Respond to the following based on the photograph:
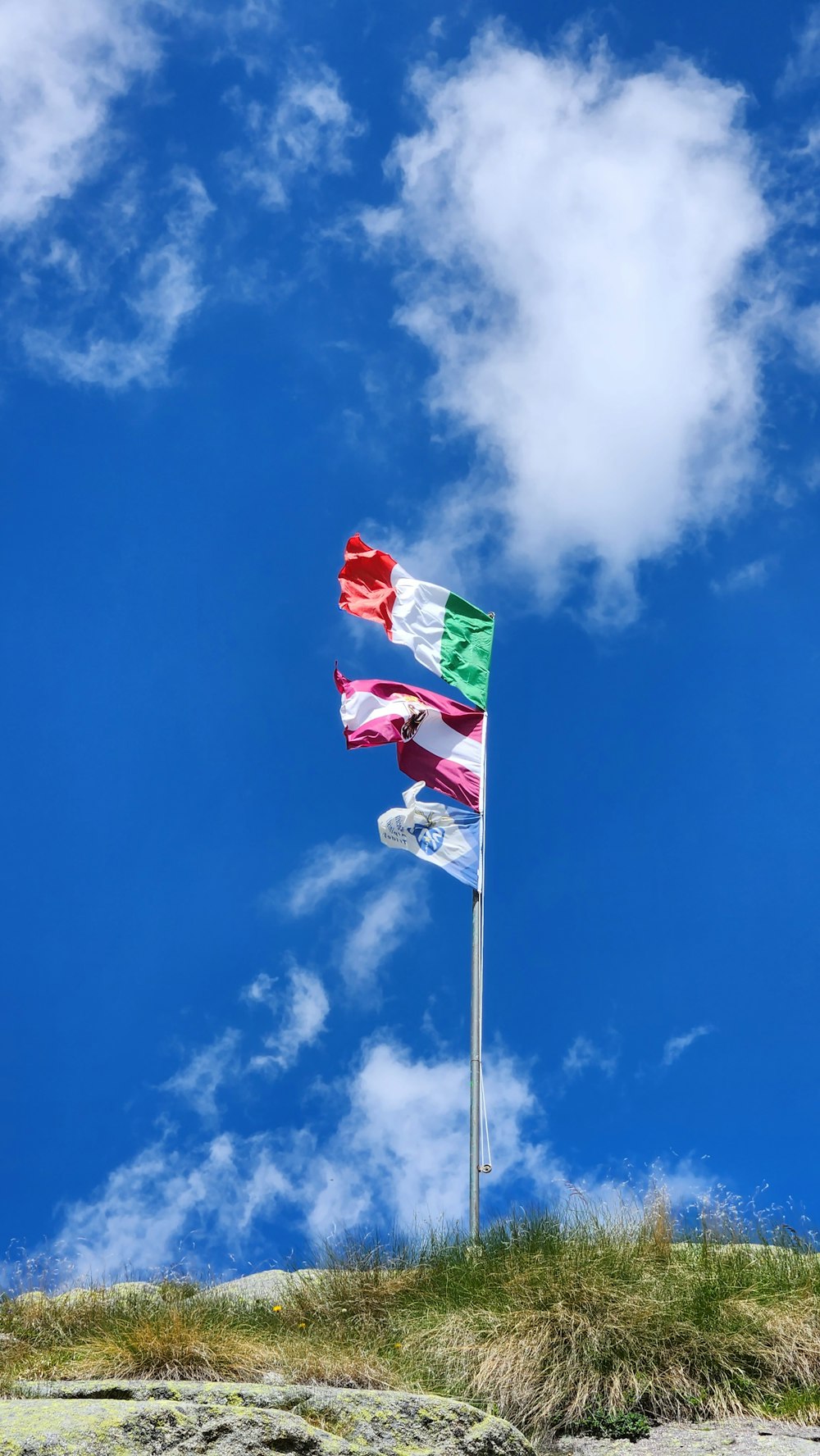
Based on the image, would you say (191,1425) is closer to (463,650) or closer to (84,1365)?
(84,1365)

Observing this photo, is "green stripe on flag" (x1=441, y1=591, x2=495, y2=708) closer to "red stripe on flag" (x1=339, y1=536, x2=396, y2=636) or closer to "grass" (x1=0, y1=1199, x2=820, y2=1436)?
"red stripe on flag" (x1=339, y1=536, x2=396, y2=636)

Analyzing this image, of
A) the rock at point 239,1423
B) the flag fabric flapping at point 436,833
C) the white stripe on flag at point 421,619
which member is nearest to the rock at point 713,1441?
the rock at point 239,1423

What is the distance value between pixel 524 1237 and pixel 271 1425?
18.0 feet

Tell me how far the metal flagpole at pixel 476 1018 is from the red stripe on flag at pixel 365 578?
2.49 m

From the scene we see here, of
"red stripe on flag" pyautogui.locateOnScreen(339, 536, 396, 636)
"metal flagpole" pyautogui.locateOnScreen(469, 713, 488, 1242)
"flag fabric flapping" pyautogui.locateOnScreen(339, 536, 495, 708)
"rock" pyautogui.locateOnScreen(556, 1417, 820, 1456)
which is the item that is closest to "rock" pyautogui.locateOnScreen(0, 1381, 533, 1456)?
"rock" pyautogui.locateOnScreen(556, 1417, 820, 1456)

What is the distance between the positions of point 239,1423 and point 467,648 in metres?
10.6

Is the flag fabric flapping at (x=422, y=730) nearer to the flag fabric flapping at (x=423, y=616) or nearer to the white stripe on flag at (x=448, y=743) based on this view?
the white stripe on flag at (x=448, y=743)

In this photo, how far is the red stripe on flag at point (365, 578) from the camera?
49.4 ft

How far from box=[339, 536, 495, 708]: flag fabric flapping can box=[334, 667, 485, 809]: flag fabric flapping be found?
492 mm

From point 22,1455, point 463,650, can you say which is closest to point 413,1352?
point 22,1455

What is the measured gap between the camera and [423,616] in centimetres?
1494

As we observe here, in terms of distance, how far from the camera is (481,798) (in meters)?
13.8

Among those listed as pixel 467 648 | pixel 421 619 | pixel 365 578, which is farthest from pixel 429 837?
pixel 365 578

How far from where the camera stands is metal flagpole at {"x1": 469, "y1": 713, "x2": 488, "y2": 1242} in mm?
11617
